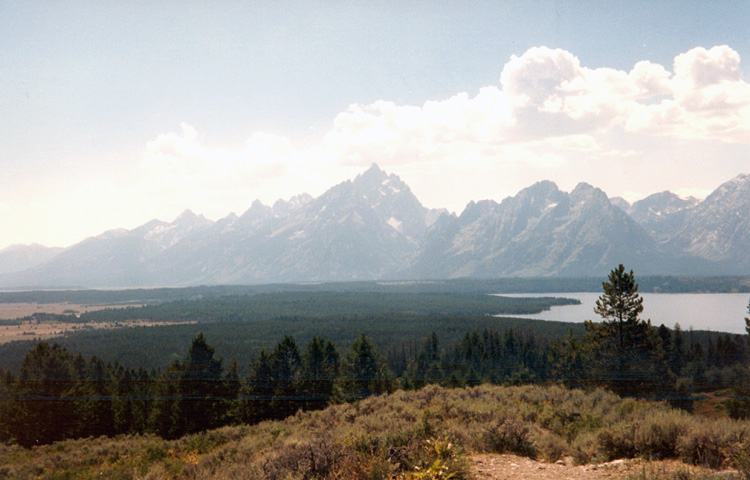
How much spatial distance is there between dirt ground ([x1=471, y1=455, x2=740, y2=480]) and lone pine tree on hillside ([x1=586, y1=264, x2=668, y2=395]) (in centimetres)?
3054

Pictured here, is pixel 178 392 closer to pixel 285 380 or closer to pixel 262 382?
pixel 262 382

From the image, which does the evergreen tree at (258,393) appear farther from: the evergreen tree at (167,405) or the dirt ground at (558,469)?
the dirt ground at (558,469)

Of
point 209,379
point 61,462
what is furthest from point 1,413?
point 61,462

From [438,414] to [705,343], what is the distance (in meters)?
115

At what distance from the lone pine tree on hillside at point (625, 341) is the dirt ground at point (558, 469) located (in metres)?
30.5

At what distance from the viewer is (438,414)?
18.5 meters

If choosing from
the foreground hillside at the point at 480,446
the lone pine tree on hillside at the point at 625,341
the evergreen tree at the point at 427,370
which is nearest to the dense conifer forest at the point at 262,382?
the lone pine tree on hillside at the point at 625,341

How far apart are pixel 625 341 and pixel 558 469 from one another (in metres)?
32.5

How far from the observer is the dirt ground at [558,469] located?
33.3 ft

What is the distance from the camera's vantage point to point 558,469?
11320mm

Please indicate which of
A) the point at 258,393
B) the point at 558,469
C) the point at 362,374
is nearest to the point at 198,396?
the point at 258,393

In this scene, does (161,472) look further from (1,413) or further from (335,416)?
(1,413)

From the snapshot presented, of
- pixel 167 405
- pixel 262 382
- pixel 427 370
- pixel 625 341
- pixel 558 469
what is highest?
pixel 558 469

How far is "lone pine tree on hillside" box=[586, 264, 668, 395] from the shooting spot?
125 ft
